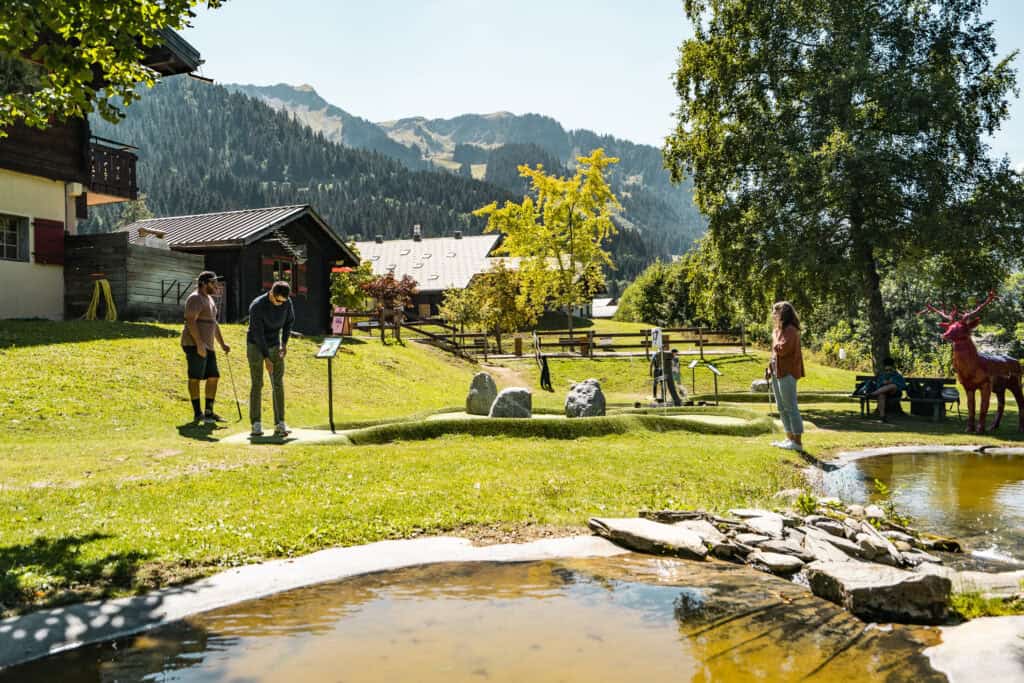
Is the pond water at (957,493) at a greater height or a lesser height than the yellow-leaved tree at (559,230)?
lesser

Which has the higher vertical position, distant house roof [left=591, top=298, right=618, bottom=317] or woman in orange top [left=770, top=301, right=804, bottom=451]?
distant house roof [left=591, top=298, right=618, bottom=317]

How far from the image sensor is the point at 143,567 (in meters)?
5.43

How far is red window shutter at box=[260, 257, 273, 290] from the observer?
1307 inches

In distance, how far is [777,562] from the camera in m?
5.88

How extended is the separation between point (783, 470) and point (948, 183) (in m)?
15.2

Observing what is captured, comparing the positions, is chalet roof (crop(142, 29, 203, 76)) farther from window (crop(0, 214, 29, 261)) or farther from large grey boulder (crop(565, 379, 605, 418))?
large grey boulder (crop(565, 379, 605, 418))

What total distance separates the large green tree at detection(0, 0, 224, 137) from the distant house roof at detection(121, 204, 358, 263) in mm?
20396

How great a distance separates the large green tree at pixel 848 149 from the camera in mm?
20422

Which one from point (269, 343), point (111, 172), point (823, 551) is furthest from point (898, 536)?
point (111, 172)

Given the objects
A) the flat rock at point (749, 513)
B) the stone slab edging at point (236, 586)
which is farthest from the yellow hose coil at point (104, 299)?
the flat rock at point (749, 513)

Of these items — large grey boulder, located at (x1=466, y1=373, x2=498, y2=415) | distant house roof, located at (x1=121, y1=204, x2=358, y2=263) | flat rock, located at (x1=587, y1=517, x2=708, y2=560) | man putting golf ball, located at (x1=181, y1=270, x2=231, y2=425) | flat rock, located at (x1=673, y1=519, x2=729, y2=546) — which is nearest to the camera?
flat rock, located at (x1=587, y1=517, x2=708, y2=560)

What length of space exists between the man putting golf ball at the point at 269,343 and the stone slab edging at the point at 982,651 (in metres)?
9.83

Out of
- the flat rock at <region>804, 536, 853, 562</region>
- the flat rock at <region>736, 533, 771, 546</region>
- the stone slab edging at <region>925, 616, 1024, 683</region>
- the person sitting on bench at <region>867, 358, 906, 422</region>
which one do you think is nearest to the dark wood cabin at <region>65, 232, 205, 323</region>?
the person sitting on bench at <region>867, 358, 906, 422</region>

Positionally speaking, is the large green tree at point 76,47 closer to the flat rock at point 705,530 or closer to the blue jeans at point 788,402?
the flat rock at point 705,530
